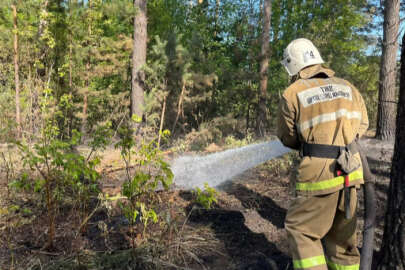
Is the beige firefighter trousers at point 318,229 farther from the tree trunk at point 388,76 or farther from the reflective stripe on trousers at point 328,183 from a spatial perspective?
the tree trunk at point 388,76

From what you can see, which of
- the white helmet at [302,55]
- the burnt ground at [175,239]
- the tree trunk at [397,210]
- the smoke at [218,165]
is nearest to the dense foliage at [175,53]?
the smoke at [218,165]

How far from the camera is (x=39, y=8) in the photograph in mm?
11359

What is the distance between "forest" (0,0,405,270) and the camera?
2863 millimetres

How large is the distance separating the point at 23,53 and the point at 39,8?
189 cm

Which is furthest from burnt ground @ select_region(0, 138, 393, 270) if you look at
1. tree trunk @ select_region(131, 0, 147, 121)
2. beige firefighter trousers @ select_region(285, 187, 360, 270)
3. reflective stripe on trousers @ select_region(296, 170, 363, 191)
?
tree trunk @ select_region(131, 0, 147, 121)

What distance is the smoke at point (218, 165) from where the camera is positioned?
6.10 metres

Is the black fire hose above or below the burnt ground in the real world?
above

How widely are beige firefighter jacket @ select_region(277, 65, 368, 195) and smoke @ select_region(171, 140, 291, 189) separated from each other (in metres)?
3.40

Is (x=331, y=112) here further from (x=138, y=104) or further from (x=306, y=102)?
(x=138, y=104)

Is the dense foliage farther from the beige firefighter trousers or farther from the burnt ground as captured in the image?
the beige firefighter trousers

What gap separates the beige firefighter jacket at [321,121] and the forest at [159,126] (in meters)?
0.49

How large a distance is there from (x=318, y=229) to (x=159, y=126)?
1218 centimetres

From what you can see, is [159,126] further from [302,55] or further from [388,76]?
[302,55]

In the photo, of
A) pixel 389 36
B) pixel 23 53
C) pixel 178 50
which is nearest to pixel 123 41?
pixel 178 50
